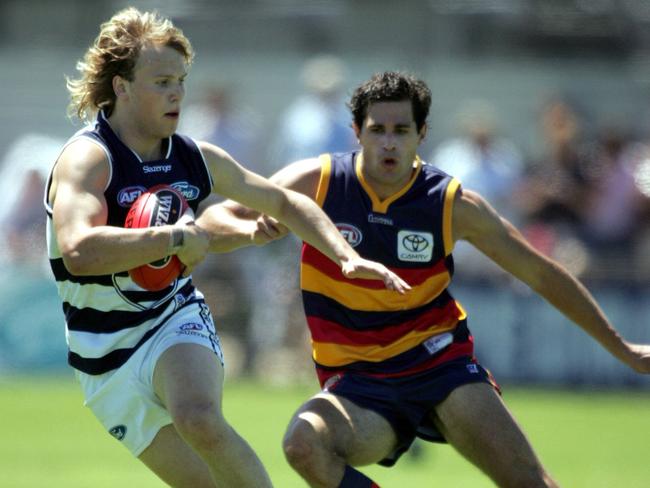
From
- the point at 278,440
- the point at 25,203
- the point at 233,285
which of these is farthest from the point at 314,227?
the point at 25,203

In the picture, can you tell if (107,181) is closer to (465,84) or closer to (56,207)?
(56,207)

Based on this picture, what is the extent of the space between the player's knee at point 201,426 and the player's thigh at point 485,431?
117 cm

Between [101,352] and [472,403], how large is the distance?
160 cm

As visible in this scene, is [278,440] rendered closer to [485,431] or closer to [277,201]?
[485,431]

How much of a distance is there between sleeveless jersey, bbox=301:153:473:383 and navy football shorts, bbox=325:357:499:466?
60mm

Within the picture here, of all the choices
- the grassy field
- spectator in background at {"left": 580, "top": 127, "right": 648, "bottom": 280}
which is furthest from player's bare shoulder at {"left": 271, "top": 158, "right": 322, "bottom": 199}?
spectator in background at {"left": 580, "top": 127, "right": 648, "bottom": 280}

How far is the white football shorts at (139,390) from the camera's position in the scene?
5629 millimetres

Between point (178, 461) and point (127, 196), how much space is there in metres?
1.09

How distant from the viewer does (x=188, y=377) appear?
17.9 feet

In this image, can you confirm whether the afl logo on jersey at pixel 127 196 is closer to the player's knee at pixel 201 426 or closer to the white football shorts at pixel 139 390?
the white football shorts at pixel 139 390

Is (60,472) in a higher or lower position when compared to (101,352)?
lower

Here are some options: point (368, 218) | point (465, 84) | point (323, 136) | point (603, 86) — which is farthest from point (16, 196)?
point (368, 218)

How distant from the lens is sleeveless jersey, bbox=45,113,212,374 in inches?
220

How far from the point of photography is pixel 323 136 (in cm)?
1378
